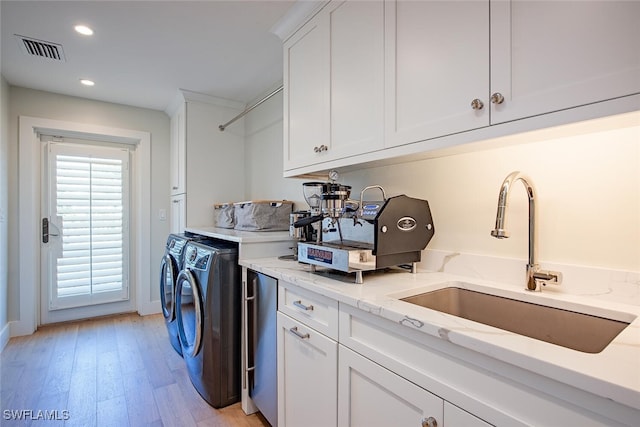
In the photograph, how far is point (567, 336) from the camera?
3.15 ft

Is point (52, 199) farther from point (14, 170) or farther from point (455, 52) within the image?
point (455, 52)

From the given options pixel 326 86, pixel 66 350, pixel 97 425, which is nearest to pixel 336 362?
pixel 326 86

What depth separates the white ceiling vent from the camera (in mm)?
2033

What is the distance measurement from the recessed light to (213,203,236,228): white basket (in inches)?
58.6

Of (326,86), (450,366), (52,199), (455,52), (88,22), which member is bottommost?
(450,366)

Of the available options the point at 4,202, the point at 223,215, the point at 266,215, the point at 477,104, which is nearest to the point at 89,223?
the point at 4,202

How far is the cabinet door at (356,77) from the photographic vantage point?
1276 mm

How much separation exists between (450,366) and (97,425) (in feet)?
6.26

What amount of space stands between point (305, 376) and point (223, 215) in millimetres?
1907

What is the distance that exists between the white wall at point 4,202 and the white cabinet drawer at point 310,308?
2.71 m

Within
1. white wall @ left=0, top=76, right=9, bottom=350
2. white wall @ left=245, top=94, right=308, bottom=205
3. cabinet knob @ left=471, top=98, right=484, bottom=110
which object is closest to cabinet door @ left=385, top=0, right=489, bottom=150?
cabinet knob @ left=471, top=98, right=484, bottom=110

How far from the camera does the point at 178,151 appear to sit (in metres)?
3.15

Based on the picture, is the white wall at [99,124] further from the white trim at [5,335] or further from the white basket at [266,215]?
the white basket at [266,215]

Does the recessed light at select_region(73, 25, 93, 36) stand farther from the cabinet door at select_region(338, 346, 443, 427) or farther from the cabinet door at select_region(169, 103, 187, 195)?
the cabinet door at select_region(338, 346, 443, 427)
